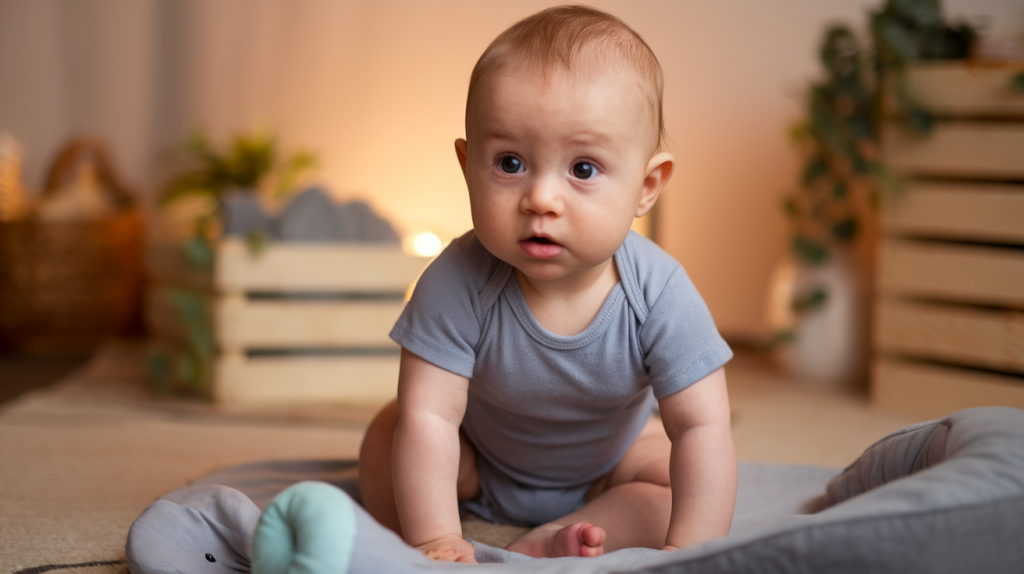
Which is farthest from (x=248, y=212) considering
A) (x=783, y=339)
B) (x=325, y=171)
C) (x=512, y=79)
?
(x=783, y=339)

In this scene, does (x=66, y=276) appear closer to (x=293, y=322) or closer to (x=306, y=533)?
(x=293, y=322)

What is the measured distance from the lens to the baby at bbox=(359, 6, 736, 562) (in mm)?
689

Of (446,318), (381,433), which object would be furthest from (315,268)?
(446,318)

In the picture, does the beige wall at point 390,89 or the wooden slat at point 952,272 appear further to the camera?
the beige wall at point 390,89

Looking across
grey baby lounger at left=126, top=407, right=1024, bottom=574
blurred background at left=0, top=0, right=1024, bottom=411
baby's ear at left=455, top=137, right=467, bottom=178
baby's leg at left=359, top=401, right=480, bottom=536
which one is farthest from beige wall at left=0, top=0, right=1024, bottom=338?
grey baby lounger at left=126, top=407, right=1024, bottom=574

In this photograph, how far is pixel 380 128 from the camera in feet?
8.23

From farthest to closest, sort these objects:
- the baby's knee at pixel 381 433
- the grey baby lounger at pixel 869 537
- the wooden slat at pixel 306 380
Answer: the wooden slat at pixel 306 380 → the baby's knee at pixel 381 433 → the grey baby lounger at pixel 869 537

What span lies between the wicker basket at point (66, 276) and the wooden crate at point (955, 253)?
1.97m

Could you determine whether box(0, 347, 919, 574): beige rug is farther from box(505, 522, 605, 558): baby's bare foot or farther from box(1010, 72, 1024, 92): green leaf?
box(1010, 72, 1024, 92): green leaf

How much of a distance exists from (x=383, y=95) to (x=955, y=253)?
1590 mm

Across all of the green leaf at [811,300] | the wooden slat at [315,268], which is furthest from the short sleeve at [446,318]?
the green leaf at [811,300]

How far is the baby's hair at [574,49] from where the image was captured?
2.26 feet

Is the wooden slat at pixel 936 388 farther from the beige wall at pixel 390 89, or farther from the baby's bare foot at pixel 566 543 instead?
the baby's bare foot at pixel 566 543

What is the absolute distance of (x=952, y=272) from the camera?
1665 millimetres
